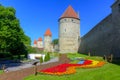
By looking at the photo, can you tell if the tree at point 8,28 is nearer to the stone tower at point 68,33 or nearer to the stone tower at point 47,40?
the stone tower at point 68,33

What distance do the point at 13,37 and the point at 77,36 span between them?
109 feet

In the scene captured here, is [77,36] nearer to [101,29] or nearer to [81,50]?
[81,50]

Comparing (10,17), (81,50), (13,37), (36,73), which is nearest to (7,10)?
(10,17)

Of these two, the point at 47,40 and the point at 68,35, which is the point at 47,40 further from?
the point at 68,35

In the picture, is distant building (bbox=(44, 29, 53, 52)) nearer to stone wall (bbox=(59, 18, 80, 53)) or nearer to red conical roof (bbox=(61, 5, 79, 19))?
red conical roof (bbox=(61, 5, 79, 19))

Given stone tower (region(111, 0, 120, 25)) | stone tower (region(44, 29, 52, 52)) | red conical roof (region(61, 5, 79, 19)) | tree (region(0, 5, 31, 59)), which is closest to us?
stone tower (region(111, 0, 120, 25))

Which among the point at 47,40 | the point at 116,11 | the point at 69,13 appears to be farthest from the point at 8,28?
the point at 47,40

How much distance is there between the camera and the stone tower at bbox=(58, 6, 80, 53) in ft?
215

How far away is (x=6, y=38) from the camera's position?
34656 mm

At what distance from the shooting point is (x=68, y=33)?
6556 cm

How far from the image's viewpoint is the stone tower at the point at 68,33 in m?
65.6

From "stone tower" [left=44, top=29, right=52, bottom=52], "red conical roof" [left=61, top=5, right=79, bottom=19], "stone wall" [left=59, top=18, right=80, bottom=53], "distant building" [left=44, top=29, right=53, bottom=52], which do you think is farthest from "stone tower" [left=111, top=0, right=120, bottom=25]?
"stone tower" [left=44, top=29, right=52, bottom=52]

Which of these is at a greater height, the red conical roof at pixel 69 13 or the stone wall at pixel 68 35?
the red conical roof at pixel 69 13

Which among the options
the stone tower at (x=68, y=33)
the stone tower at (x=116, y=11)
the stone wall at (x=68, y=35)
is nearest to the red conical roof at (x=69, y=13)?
the stone tower at (x=68, y=33)
